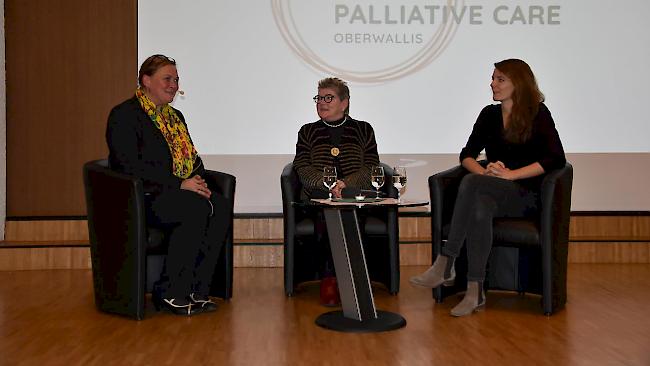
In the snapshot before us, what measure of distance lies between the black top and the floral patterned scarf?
4.68ft

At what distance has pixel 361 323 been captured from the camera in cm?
391

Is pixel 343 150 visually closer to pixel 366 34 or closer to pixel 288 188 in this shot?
pixel 288 188

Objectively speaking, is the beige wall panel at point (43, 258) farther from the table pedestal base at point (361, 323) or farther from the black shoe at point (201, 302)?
the table pedestal base at point (361, 323)

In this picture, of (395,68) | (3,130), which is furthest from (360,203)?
(3,130)

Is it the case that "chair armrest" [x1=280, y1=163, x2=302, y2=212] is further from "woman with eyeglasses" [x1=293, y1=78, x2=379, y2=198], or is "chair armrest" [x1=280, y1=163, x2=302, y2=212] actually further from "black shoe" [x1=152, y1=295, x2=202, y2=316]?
"black shoe" [x1=152, y1=295, x2=202, y2=316]

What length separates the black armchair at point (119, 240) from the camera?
406 cm

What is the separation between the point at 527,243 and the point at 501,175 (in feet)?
1.19

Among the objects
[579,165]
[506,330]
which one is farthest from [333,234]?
[579,165]

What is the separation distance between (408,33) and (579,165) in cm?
157

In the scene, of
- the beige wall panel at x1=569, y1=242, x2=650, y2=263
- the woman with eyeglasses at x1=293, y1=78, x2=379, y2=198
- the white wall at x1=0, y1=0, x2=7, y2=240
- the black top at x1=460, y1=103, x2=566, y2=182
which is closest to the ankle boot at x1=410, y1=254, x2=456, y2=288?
the black top at x1=460, y1=103, x2=566, y2=182

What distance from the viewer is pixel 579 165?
6.53 metres

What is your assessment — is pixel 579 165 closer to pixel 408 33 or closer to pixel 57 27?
pixel 408 33

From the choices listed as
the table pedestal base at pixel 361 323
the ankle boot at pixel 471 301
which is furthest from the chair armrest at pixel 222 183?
the ankle boot at pixel 471 301

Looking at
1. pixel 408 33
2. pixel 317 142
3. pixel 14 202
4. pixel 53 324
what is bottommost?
pixel 53 324
